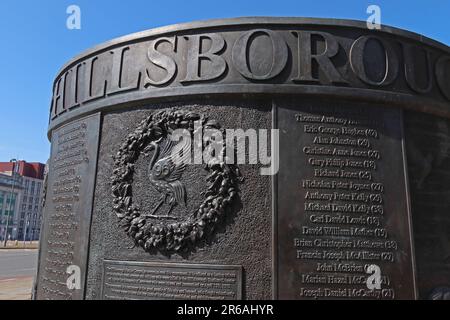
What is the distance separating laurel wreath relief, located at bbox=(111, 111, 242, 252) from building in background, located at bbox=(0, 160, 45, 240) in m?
87.0

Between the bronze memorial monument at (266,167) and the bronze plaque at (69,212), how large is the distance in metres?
0.03

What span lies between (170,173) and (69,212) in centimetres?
171

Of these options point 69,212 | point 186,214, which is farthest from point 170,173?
point 69,212

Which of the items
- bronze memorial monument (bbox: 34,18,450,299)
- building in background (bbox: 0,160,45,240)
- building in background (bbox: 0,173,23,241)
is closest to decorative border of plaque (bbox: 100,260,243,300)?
bronze memorial monument (bbox: 34,18,450,299)

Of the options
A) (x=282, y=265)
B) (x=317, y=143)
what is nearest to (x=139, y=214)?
(x=282, y=265)

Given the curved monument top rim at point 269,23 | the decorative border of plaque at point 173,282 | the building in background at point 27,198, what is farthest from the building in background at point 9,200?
the decorative border of plaque at point 173,282

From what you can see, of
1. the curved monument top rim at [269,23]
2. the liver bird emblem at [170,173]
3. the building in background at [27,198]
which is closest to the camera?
the liver bird emblem at [170,173]

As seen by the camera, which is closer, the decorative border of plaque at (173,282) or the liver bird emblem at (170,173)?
the decorative border of plaque at (173,282)

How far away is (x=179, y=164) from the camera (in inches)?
167

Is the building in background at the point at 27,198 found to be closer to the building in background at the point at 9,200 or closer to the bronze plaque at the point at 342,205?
the building in background at the point at 9,200

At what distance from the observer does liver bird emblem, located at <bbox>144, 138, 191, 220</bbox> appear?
165 inches

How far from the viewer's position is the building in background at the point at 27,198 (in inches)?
3219

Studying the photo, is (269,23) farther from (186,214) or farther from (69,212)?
(69,212)
